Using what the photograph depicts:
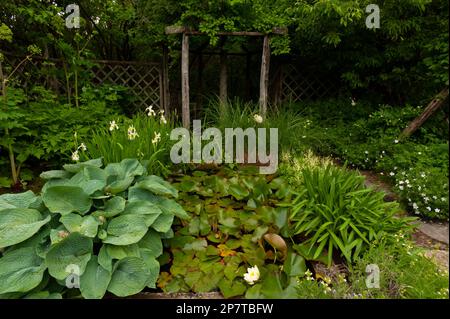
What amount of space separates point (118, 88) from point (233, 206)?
3.86 m

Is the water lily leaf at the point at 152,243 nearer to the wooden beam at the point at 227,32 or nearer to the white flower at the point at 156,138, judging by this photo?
the white flower at the point at 156,138

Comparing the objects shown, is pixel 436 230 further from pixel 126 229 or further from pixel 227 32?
pixel 227 32

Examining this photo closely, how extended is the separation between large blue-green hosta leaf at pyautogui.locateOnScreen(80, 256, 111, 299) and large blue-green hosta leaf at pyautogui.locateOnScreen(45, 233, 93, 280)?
45 millimetres

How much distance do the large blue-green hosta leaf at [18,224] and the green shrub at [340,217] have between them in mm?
1571

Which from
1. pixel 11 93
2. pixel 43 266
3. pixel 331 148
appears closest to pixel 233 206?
pixel 43 266

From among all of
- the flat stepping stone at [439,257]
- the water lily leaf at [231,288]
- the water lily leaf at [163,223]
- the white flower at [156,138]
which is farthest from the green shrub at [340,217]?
the white flower at [156,138]

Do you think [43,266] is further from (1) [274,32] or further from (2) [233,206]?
(1) [274,32]

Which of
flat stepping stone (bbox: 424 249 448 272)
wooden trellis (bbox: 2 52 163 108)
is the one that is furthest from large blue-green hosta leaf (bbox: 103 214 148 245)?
wooden trellis (bbox: 2 52 163 108)

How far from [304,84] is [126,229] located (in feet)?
17.2

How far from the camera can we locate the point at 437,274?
154cm

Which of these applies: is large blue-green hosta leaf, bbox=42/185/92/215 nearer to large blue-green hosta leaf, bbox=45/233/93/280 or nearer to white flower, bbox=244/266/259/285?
large blue-green hosta leaf, bbox=45/233/93/280

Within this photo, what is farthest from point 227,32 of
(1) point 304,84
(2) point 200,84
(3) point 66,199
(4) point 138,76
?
(3) point 66,199

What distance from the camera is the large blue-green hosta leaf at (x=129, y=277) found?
1.71 metres

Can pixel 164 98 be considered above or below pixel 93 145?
above
